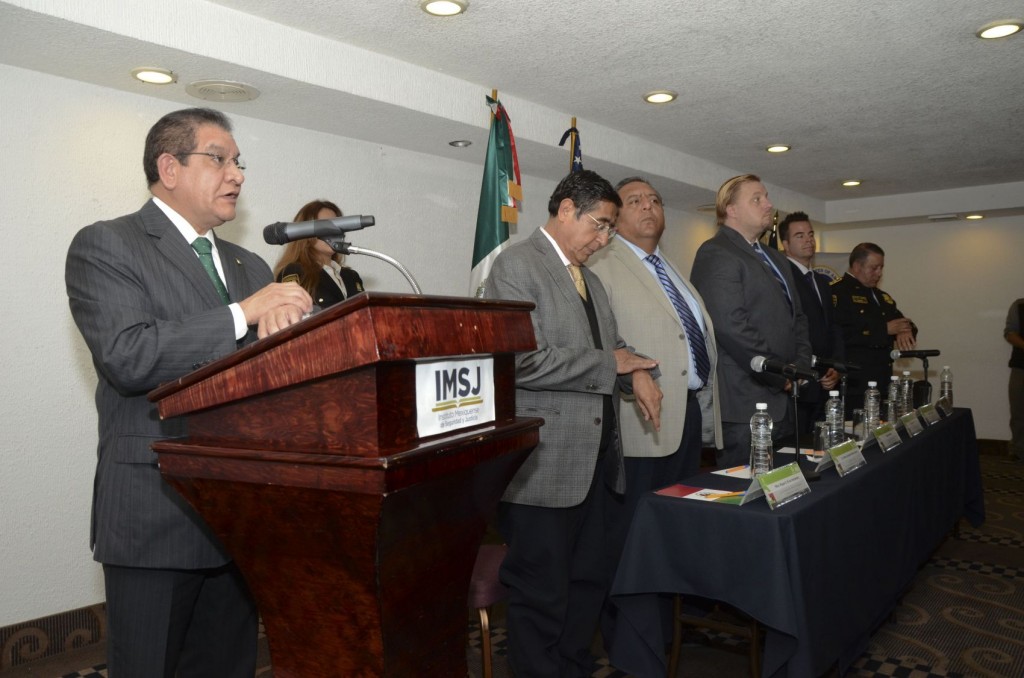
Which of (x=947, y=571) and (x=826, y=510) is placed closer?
(x=826, y=510)

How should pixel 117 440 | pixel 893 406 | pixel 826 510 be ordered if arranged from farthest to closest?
1. pixel 893 406
2. pixel 826 510
3. pixel 117 440

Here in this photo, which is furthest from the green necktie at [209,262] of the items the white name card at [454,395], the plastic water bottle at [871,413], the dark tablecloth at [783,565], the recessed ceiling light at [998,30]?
the recessed ceiling light at [998,30]

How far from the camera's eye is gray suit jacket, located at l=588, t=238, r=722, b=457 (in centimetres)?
286

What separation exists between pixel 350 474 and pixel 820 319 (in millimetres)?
4139

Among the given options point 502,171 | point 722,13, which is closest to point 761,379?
point 722,13

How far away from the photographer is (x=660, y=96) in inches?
167

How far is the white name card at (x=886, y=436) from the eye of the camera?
9.68 feet

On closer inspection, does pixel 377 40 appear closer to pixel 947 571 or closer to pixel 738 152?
pixel 738 152

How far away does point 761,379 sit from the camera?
3.08 m

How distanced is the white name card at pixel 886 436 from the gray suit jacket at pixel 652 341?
0.58 m

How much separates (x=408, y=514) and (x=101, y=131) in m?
2.83

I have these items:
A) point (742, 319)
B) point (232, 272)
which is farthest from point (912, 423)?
point (232, 272)

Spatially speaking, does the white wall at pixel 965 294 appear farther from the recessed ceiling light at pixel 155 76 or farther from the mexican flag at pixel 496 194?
the recessed ceiling light at pixel 155 76

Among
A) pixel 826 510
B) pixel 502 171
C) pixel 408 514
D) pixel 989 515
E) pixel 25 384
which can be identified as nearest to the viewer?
pixel 408 514
